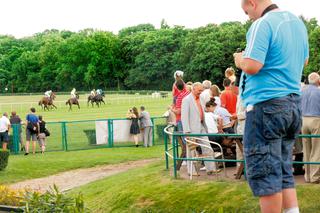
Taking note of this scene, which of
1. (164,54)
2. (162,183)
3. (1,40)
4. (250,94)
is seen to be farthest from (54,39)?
(250,94)

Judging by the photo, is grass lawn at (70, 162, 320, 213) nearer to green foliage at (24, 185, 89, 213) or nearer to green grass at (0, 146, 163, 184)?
green foliage at (24, 185, 89, 213)

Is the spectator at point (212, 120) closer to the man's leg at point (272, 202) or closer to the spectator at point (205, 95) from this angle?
the spectator at point (205, 95)

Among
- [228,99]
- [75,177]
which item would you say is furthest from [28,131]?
[228,99]

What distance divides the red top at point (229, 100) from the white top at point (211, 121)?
38 centimetres

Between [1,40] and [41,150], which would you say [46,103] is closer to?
[41,150]

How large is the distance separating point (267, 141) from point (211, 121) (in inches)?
301

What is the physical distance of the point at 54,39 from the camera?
399ft

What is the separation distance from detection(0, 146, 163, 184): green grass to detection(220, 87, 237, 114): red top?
881cm

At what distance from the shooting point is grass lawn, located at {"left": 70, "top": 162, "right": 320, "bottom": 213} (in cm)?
944

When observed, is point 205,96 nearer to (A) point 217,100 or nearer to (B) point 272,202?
(A) point 217,100

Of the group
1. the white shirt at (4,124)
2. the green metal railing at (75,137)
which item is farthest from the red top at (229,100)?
the green metal railing at (75,137)

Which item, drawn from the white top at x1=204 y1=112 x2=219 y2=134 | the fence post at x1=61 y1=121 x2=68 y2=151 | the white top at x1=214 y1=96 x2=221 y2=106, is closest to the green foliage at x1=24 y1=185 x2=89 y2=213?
the white top at x1=204 y1=112 x2=219 y2=134

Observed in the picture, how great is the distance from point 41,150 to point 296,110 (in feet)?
72.4

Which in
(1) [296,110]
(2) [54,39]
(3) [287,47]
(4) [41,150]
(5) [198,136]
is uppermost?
(2) [54,39]
